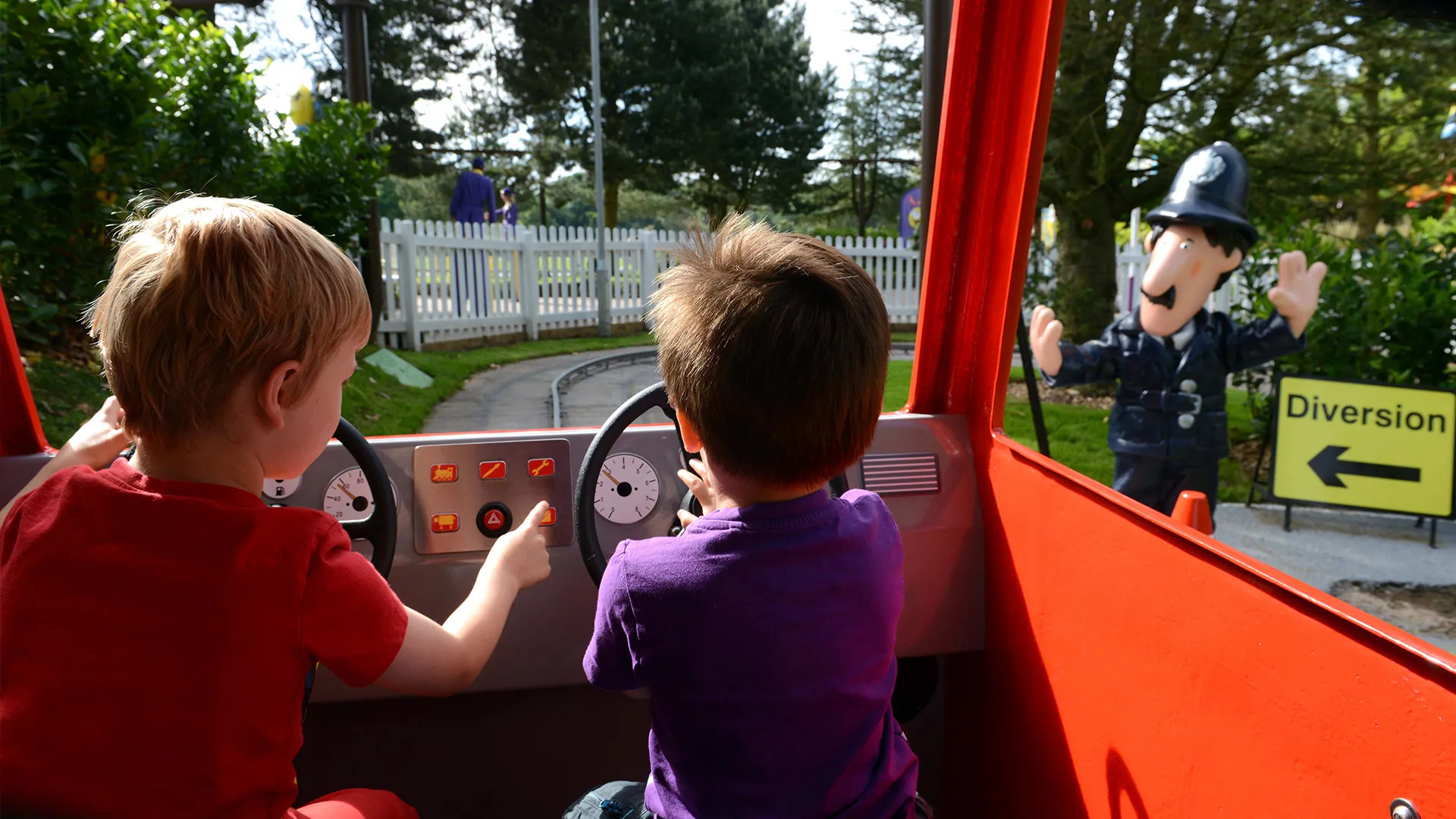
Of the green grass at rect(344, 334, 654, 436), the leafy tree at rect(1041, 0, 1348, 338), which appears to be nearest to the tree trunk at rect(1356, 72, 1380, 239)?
the leafy tree at rect(1041, 0, 1348, 338)

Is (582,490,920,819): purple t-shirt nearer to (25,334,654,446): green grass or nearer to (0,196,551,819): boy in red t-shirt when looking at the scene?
(0,196,551,819): boy in red t-shirt

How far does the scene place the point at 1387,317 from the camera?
5207mm

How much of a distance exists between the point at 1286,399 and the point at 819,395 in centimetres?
437

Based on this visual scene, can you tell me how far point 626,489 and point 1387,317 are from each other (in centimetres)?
533

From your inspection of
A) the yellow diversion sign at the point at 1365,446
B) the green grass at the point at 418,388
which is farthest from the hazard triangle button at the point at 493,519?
the yellow diversion sign at the point at 1365,446

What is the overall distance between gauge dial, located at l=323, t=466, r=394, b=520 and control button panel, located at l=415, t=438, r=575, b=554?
81 mm

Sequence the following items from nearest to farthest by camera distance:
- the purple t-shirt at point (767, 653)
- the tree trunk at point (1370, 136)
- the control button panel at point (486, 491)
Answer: the purple t-shirt at point (767, 653)
the control button panel at point (486, 491)
the tree trunk at point (1370, 136)

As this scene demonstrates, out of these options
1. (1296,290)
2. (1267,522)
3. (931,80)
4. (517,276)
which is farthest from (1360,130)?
(931,80)

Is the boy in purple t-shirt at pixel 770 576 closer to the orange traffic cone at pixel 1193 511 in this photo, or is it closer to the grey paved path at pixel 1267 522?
the orange traffic cone at pixel 1193 511

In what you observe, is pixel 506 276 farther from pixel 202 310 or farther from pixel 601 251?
pixel 202 310

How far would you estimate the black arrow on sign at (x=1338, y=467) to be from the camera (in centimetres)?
434

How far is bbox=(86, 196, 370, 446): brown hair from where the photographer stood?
894mm

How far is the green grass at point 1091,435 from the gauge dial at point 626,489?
7.66 ft

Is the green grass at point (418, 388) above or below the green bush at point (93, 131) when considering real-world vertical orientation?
below
